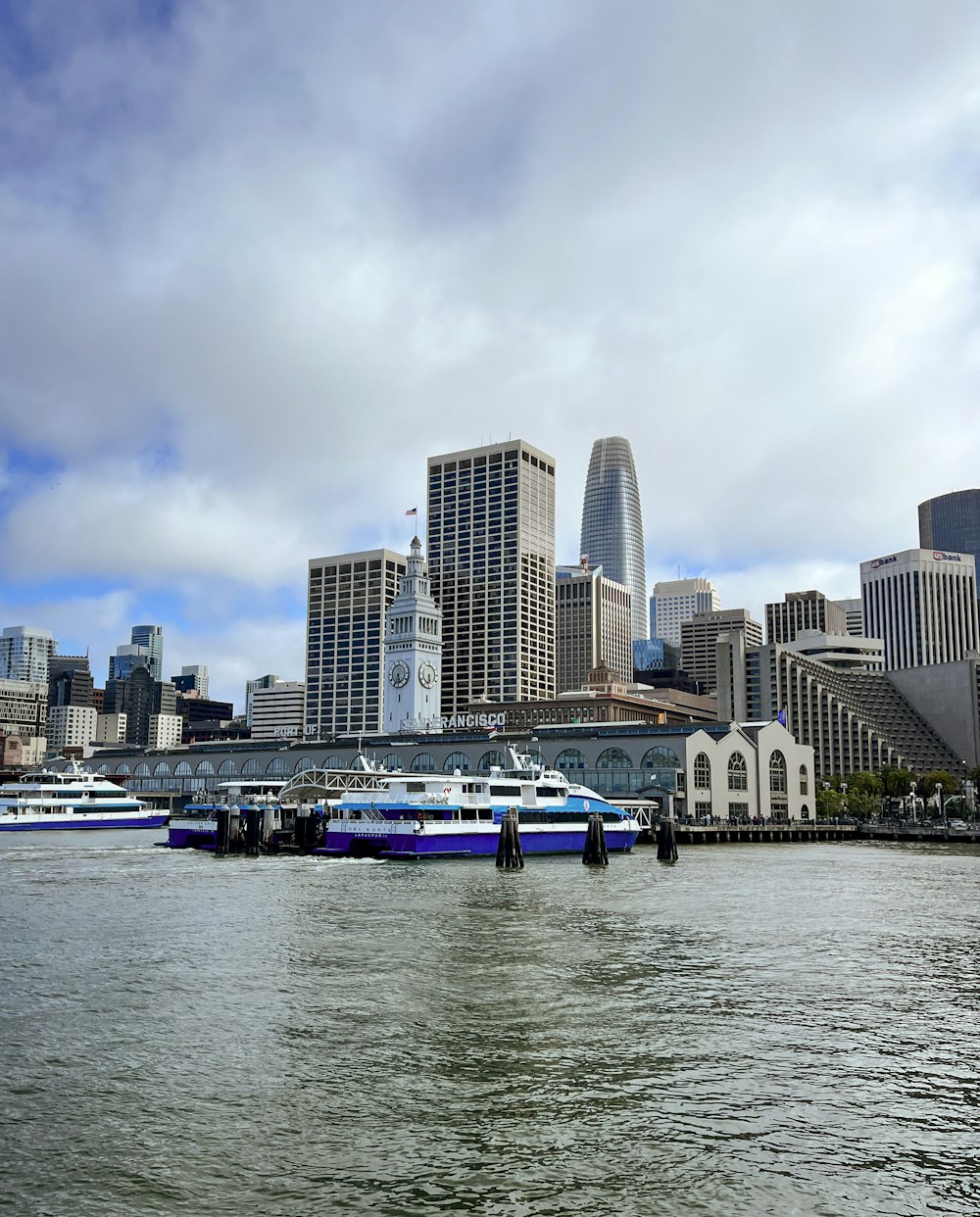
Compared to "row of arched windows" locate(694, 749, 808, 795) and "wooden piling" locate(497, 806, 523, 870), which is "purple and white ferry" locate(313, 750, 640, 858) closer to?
"wooden piling" locate(497, 806, 523, 870)

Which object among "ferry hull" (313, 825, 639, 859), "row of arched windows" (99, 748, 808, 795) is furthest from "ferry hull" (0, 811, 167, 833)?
"ferry hull" (313, 825, 639, 859)

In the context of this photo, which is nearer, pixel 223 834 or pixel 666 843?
pixel 666 843

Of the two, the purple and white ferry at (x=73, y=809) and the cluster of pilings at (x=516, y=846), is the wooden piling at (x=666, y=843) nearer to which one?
the cluster of pilings at (x=516, y=846)

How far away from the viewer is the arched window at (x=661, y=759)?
15062cm

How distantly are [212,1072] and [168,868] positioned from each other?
59560 millimetres

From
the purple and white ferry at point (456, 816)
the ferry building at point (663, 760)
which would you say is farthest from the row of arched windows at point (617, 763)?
the purple and white ferry at point (456, 816)

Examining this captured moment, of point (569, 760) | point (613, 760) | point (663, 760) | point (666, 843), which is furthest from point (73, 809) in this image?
point (666, 843)

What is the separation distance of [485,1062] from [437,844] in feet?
215

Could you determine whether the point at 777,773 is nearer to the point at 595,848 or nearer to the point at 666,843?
the point at 666,843

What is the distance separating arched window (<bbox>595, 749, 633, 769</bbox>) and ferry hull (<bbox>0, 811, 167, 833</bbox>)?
63.0 meters

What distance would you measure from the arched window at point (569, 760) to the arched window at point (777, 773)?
31.1 metres

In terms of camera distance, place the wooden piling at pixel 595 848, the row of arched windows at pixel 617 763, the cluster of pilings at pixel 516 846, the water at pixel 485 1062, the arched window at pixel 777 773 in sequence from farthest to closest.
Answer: the arched window at pixel 777 773, the row of arched windows at pixel 617 763, the wooden piling at pixel 595 848, the cluster of pilings at pixel 516 846, the water at pixel 485 1062

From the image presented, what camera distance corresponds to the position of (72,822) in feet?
474

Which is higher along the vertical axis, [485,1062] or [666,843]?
[666,843]
